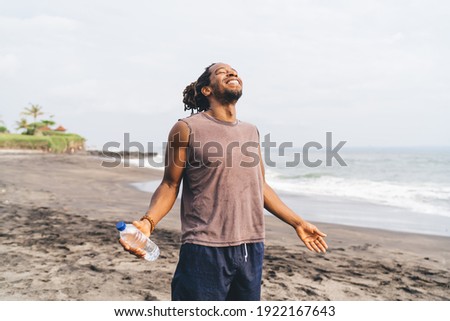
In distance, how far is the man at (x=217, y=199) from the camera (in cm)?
249

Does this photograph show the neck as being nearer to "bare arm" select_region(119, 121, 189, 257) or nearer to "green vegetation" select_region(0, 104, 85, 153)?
"bare arm" select_region(119, 121, 189, 257)

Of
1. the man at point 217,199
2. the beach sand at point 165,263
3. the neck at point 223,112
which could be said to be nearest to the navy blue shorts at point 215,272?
the man at point 217,199

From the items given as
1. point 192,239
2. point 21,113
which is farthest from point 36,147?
point 192,239

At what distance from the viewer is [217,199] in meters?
2.53

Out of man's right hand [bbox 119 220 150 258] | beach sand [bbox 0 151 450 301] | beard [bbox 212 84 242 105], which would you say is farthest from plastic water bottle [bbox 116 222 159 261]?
beach sand [bbox 0 151 450 301]

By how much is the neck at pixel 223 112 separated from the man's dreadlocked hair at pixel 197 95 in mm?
193

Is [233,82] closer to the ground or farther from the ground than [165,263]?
farther from the ground

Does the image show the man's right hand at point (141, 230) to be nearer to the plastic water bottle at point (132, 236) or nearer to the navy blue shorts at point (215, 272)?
the plastic water bottle at point (132, 236)

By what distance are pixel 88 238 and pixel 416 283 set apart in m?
5.23

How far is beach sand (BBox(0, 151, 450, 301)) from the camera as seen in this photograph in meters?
4.94

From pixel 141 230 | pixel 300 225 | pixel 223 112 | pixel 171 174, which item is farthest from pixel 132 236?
pixel 300 225

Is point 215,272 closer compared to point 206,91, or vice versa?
point 215,272

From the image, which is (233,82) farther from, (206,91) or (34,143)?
(34,143)

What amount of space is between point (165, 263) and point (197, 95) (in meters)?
3.64
